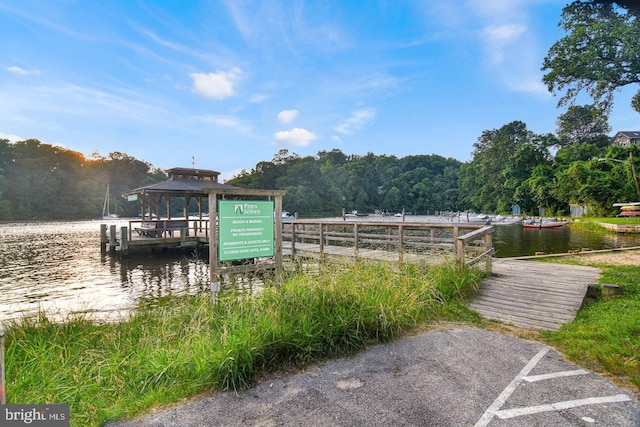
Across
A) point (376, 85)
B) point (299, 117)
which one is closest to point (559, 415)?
point (376, 85)

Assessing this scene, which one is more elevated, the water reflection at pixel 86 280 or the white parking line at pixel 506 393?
the white parking line at pixel 506 393

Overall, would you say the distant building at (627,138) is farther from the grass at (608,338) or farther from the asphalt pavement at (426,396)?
the asphalt pavement at (426,396)

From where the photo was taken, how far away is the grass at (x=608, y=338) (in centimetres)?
296

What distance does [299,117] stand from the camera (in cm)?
3991

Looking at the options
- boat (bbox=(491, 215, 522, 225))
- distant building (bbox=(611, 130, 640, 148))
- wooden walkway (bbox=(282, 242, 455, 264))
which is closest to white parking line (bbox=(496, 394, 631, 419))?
wooden walkway (bbox=(282, 242, 455, 264))

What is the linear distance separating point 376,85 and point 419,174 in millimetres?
72498

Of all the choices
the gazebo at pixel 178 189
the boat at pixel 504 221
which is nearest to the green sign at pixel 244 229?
the gazebo at pixel 178 189

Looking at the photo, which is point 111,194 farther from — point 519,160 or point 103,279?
point 519,160

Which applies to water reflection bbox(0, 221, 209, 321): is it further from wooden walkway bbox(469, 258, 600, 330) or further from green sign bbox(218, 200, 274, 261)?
wooden walkway bbox(469, 258, 600, 330)

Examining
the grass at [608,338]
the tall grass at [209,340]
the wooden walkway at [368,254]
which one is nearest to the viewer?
the tall grass at [209,340]

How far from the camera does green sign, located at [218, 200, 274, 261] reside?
199 inches
